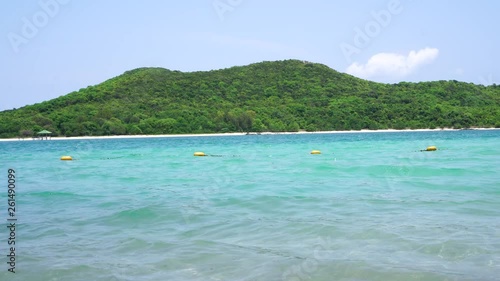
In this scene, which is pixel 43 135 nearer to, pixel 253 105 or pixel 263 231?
pixel 253 105

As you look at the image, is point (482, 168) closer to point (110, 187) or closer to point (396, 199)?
point (396, 199)

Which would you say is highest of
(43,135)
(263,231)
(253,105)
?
(253,105)

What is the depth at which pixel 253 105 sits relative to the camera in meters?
94.0

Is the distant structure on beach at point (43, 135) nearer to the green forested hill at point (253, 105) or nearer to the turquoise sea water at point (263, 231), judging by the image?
the green forested hill at point (253, 105)

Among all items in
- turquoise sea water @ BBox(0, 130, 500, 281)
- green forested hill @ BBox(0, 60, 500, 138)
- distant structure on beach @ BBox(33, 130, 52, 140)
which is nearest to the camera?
turquoise sea water @ BBox(0, 130, 500, 281)

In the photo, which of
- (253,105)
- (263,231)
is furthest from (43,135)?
(263,231)

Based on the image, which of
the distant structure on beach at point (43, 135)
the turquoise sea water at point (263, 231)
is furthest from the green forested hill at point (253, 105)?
the turquoise sea water at point (263, 231)

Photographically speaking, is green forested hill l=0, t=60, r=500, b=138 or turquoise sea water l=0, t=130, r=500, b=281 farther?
green forested hill l=0, t=60, r=500, b=138

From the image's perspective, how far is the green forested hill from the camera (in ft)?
274

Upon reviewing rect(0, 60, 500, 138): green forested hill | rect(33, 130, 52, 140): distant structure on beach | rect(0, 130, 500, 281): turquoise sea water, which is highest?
rect(0, 60, 500, 138): green forested hill

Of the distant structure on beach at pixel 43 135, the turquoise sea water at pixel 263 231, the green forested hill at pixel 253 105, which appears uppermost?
the green forested hill at pixel 253 105

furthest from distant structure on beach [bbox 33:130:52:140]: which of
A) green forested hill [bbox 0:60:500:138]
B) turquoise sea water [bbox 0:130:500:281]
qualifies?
turquoise sea water [bbox 0:130:500:281]

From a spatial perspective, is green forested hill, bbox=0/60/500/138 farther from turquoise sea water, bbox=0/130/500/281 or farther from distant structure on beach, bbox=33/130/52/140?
turquoise sea water, bbox=0/130/500/281

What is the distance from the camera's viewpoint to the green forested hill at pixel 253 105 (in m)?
83.4
